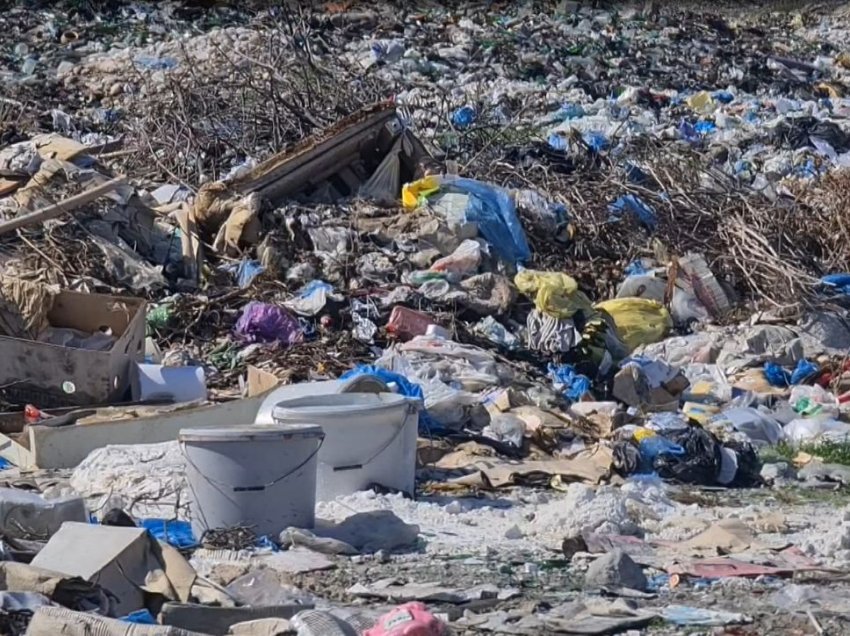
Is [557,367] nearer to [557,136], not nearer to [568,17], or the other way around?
[557,136]

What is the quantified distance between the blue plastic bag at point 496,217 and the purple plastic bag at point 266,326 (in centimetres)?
168

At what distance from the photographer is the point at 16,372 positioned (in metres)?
7.37

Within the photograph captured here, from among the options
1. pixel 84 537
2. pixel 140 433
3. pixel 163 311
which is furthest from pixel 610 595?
pixel 163 311

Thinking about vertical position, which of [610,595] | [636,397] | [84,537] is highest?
[84,537]

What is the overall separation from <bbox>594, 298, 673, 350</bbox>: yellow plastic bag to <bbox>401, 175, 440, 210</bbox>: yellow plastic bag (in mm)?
1348

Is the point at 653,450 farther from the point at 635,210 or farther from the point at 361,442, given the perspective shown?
the point at 635,210

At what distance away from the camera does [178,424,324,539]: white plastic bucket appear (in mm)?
5328

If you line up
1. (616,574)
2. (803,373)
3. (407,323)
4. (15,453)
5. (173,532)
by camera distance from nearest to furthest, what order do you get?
(616,574) < (173,532) < (15,453) < (407,323) < (803,373)

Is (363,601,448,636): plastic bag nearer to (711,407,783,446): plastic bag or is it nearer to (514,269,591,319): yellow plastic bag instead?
(711,407,783,446): plastic bag

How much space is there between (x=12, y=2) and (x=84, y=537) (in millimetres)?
15270

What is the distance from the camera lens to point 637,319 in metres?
9.52

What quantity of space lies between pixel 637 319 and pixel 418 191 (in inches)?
67.8

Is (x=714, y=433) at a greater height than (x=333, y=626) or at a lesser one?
lesser

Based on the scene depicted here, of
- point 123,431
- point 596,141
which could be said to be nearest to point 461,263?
point 123,431
